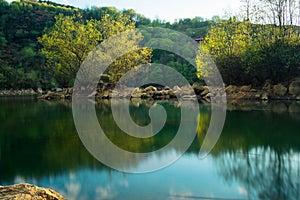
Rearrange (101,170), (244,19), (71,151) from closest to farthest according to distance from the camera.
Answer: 1. (101,170)
2. (71,151)
3. (244,19)

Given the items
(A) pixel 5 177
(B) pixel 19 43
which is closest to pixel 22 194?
(A) pixel 5 177

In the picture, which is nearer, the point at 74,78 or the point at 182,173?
the point at 182,173

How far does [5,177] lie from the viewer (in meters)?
5.67

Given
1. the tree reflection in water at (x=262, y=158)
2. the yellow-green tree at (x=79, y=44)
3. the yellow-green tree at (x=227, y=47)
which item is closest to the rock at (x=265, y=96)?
the yellow-green tree at (x=227, y=47)

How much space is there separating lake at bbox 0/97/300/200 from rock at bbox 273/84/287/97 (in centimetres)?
1260

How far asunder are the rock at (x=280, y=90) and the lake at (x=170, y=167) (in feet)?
41.3

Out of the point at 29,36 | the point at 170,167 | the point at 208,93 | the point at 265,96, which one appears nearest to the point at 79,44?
the point at 208,93

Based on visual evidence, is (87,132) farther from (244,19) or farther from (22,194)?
(244,19)

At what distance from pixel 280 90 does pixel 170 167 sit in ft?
59.9

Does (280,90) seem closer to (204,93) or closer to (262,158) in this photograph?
(204,93)

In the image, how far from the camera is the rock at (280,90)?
72.1 feet

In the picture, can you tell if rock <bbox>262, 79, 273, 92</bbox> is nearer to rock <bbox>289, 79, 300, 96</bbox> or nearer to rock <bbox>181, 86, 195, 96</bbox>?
rock <bbox>289, 79, 300, 96</bbox>

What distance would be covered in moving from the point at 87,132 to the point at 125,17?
23245 mm

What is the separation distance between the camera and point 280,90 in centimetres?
2214
